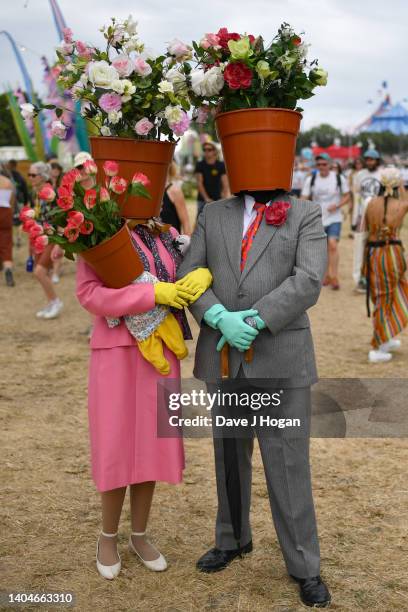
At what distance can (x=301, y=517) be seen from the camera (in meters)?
2.88

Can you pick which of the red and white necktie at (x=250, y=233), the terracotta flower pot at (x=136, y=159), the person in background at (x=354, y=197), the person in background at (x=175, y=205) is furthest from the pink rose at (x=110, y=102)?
the person in background at (x=354, y=197)

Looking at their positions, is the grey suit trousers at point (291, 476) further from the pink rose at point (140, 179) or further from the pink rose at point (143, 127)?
the pink rose at point (143, 127)

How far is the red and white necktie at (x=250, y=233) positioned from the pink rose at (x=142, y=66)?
662mm

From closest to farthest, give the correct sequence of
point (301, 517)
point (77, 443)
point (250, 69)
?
point (250, 69) → point (301, 517) → point (77, 443)

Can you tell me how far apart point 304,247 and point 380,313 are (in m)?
3.97

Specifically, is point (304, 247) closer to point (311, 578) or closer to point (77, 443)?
point (311, 578)

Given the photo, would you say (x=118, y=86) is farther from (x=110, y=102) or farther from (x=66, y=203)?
(x=66, y=203)

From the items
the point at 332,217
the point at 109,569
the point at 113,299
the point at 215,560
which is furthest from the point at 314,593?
the point at 332,217

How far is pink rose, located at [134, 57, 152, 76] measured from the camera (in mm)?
2773

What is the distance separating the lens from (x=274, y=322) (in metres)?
Result: 2.69

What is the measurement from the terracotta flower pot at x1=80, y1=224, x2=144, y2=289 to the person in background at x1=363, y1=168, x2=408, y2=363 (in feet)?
12.7

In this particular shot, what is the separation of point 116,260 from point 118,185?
0.92 feet

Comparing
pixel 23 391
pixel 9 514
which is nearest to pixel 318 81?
pixel 9 514

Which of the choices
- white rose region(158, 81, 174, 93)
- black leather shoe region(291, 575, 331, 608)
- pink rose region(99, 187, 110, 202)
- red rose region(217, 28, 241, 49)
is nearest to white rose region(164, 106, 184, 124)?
white rose region(158, 81, 174, 93)
